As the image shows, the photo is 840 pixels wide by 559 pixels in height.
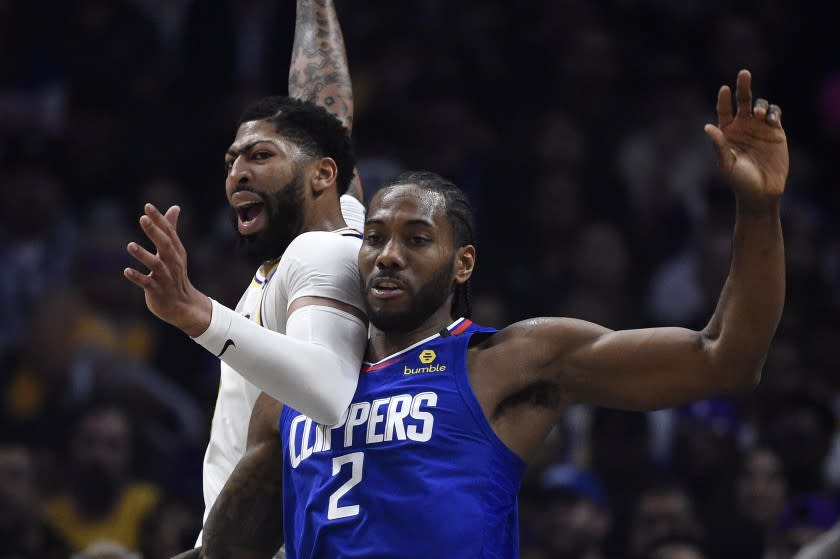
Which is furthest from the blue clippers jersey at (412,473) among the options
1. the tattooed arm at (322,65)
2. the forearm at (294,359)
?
the tattooed arm at (322,65)

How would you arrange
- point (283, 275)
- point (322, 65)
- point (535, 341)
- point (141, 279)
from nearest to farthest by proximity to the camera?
point (141, 279) → point (535, 341) → point (283, 275) → point (322, 65)

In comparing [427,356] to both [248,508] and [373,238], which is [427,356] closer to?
[373,238]

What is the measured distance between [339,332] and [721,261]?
15.1 feet

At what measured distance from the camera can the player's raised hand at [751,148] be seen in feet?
10.3

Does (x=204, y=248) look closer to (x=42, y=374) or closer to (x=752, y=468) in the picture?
(x=42, y=374)

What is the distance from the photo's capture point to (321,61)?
493 cm

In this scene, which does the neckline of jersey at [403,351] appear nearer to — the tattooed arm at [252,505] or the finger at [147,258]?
the tattooed arm at [252,505]

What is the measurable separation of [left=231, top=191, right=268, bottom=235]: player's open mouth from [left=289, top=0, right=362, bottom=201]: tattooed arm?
2.53 feet

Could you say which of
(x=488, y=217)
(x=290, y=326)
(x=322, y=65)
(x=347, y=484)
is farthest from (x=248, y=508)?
(x=488, y=217)

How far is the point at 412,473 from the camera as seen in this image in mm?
3381

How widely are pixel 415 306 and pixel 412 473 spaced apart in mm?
434

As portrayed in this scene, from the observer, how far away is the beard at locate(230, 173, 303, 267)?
13.0 feet

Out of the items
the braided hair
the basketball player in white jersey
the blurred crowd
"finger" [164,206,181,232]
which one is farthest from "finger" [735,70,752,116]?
the blurred crowd

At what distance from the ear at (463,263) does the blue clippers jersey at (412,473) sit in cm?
18
